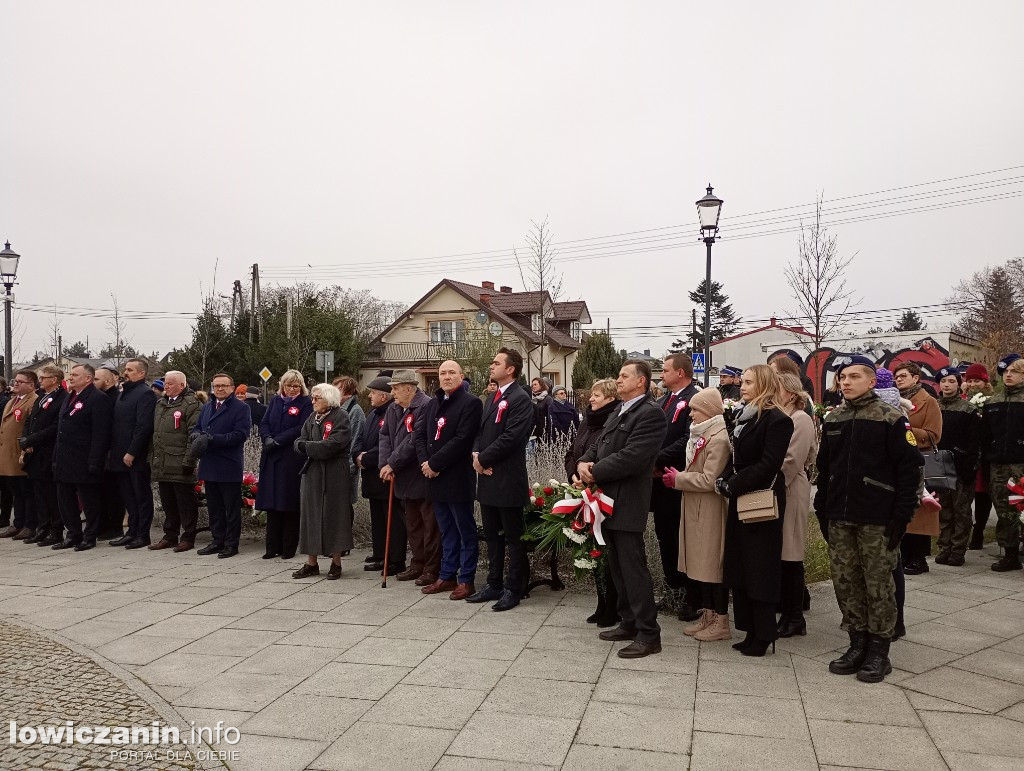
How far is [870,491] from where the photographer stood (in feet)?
16.0

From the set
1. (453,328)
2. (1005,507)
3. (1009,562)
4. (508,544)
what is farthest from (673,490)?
(453,328)

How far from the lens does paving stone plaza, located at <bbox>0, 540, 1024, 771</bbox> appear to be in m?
3.87

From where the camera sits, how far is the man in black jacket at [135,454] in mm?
9469

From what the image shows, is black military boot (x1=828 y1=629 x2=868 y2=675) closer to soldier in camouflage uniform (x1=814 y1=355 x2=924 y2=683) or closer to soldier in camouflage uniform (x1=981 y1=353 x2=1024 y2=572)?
soldier in camouflage uniform (x1=814 y1=355 x2=924 y2=683)

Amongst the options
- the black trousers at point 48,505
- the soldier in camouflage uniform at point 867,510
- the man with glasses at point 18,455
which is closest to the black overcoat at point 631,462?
the soldier in camouflage uniform at point 867,510

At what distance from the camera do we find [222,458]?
29.3 feet

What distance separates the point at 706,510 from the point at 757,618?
30.2 inches

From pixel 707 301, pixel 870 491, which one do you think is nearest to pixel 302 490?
pixel 870 491

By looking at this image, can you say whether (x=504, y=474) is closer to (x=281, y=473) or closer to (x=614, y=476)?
(x=614, y=476)

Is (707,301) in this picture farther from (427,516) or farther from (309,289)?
(309,289)

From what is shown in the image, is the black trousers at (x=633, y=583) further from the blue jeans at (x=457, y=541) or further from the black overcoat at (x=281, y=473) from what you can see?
the black overcoat at (x=281, y=473)

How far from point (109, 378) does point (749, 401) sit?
7961mm

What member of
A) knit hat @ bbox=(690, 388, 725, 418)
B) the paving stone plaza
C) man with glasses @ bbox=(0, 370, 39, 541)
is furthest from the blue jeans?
man with glasses @ bbox=(0, 370, 39, 541)

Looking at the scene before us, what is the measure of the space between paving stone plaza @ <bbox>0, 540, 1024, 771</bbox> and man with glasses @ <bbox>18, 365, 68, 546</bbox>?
9.94 feet
